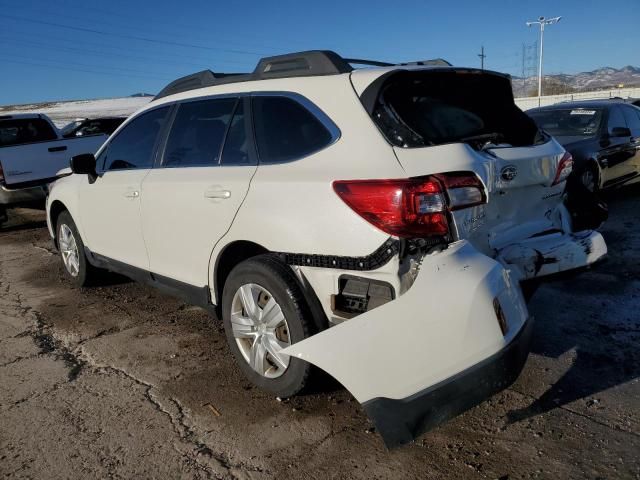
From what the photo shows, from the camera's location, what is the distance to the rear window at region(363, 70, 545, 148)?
2691mm

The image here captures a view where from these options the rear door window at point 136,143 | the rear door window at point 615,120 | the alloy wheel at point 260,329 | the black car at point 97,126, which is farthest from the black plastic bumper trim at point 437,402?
the black car at point 97,126

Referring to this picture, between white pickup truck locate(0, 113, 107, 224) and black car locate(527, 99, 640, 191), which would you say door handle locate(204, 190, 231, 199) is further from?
white pickup truck locate(0, 113, 107, 224)

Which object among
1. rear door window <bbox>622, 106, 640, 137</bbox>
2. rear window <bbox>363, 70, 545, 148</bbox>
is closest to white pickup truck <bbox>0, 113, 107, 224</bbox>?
rear window <bbox>363, 70, 545, 148</bbox>

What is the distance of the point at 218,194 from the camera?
3.20m

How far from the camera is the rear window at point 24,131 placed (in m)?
8.91

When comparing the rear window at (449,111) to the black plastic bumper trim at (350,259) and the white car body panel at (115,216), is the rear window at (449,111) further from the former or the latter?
the white car body panel at (115,216)

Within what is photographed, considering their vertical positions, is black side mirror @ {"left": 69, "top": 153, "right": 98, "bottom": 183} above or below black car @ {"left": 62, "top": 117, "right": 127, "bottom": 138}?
above

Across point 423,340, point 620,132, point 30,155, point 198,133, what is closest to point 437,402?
point 423,340

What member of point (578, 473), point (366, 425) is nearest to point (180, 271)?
point (366, 425)

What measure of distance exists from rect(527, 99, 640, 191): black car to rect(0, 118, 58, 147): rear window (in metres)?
8.12

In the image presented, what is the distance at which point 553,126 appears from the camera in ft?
26.8

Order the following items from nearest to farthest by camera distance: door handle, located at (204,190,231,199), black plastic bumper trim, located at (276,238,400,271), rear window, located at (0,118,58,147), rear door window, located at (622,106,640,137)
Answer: black plastic bumper trim, located at (276,238,400,271)
door handle, located at (204,190,231,199)
rear door window, located at (622,106,640,137)
rear window, located at (0,118,58,147)

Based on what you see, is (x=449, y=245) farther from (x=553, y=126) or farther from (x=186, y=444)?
(x=553, y=126)

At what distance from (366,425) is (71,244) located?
3.90 m
